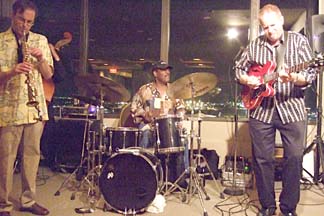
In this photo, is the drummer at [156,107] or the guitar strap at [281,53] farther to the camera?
the drummer at [156,107]

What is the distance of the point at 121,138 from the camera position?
11.6 feet

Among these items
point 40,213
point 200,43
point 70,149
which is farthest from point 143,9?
point 40,213

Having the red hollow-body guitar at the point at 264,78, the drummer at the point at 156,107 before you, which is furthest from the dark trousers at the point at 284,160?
the drummer at the point at 156,107

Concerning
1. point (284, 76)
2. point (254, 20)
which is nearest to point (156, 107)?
point (284, 76)

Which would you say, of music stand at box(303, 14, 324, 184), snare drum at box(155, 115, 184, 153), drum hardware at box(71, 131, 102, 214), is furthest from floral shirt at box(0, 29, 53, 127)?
music stand at box(303, 14, 324, 184)

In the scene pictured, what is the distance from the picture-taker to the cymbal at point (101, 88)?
3587 millimetres

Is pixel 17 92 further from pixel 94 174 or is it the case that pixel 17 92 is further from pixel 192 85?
pixel 192 85

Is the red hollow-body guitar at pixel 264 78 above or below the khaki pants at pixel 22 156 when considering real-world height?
above

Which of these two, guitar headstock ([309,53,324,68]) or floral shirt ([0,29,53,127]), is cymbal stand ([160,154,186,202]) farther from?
guitar headstock ([309,53,324,68])

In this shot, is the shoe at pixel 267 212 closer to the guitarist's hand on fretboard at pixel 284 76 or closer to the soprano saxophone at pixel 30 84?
the guitarist's hand on fretboard at pixel 284 76

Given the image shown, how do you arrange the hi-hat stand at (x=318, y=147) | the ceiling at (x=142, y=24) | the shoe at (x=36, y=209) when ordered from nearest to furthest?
the shoe at (x=36, y=209) < the hi-hat stand at (x=318, y=147) < the ceiling at (x=142, y=24)

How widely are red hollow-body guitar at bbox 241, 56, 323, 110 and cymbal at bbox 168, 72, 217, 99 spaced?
65cm

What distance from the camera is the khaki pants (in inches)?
120

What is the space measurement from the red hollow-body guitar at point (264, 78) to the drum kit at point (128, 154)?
2.25 ft
